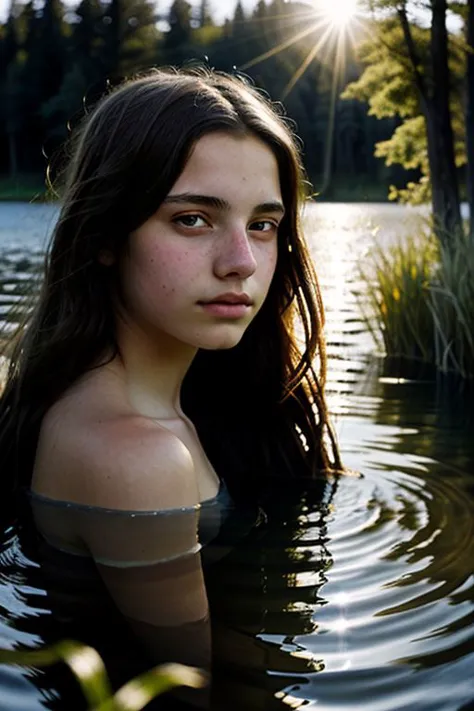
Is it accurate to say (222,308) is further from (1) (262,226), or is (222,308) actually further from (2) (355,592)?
(2) (355,592)

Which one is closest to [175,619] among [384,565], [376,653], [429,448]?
[376,653]

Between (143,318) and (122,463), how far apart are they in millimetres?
467

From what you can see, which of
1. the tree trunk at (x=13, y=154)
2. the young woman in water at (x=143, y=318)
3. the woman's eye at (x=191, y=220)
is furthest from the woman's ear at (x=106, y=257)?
the tree trunk at (x=13, y=154)

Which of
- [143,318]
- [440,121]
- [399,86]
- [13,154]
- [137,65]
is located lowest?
[143,318]

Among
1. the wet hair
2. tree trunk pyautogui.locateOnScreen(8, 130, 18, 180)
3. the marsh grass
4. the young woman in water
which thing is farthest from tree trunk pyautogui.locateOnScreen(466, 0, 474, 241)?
tree trunk pyautogui.locateOnScreen(8, 130, 18, 180)

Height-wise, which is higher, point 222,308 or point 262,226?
point 262,226

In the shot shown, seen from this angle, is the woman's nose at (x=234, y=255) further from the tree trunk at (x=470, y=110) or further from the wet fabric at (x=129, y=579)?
the tree trunk at (x=470, y=110)

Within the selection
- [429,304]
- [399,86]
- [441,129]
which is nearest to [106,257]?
[429,304]

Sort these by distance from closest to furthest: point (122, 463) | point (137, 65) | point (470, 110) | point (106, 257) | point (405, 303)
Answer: point (122, 463) → point (106, 257) → point (405, 303) → point (470, 110) → point (137, 65)

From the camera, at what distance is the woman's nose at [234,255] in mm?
2170

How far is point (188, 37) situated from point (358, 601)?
176ft

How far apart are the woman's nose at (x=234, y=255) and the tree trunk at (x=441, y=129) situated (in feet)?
23.0

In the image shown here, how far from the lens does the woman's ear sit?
2332 mm

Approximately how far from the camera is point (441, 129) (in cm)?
948
